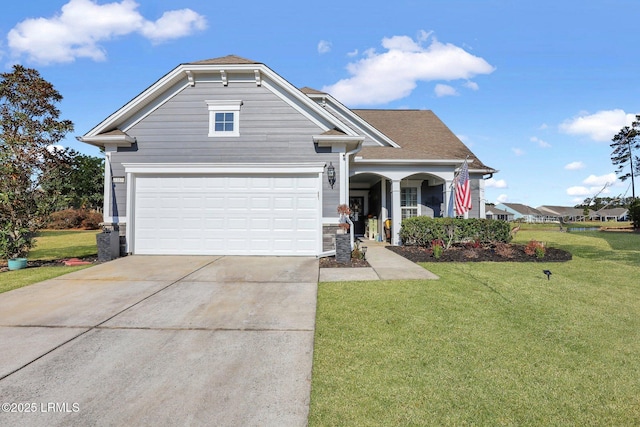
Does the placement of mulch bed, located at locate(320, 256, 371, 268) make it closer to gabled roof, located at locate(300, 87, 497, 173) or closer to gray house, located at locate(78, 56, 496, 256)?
gray house, located at locate(78, 56, 496, 256)

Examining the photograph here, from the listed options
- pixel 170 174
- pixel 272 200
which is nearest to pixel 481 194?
pixel 272 200

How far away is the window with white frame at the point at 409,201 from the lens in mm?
14102

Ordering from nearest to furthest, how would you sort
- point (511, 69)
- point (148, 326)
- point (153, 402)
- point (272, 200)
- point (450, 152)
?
point (153, 402) → point (148, 326) → point (272, 200) → point (511, 69) → point (450, 152)

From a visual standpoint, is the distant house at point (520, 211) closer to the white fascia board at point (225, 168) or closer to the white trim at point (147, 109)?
the white fascia board at point (225, 168)

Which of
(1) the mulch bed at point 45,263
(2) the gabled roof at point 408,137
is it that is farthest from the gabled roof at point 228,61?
(1) the mulch bed at point 45,263

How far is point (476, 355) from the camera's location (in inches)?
124

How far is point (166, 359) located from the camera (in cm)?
311

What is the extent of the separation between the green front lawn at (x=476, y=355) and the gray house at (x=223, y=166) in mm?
4125

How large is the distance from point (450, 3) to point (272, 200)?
8.52 meters

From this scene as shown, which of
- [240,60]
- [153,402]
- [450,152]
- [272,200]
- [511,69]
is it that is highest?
[511,69]

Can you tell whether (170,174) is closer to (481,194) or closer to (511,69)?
(481,194)

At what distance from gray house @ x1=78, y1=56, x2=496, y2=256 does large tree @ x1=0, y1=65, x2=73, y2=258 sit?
3.92 feet

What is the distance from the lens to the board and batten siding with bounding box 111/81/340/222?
945 cm

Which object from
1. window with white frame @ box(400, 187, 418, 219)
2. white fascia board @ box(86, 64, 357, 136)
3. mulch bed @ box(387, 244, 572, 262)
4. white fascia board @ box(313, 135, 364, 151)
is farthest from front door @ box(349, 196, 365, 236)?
white fascia board @ box(86, 64, 357, 136)
